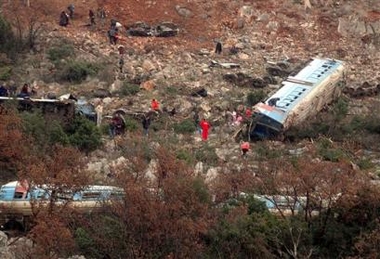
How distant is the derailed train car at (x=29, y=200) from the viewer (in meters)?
15.3

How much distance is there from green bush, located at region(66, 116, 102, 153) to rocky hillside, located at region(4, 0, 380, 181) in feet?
5.07

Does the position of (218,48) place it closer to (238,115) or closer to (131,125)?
(238,115)

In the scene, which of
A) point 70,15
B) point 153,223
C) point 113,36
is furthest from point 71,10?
point 153,223

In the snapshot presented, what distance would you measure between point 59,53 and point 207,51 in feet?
17.6

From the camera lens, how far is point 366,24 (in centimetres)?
2858

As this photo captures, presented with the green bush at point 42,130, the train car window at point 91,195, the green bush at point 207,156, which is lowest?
the green bush at point 207,156

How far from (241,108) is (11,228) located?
30.5ft

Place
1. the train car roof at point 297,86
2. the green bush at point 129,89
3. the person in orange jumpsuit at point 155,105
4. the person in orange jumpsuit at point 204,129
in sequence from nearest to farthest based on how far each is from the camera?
the person in orange jumpsuit at point 204,129 < the train car roof at point 297,86 < the person in orange jumpsuit at point 155,105 < the green bush at point 129,89

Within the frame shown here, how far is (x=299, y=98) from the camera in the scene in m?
22.0

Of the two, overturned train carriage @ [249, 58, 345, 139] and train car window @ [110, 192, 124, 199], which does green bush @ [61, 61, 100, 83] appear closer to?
overturned train carriage @ [249, 58, 345, 139]

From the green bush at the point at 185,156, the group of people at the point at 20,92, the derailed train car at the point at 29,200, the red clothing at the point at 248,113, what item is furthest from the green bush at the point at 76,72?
the derailed train car at the point at 29,200

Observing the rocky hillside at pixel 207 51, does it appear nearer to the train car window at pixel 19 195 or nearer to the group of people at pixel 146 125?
the group of people at pixel 146 125

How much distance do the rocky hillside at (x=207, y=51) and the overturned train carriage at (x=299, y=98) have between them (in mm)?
930

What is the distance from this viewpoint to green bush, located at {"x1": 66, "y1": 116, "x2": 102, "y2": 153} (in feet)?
64.6
